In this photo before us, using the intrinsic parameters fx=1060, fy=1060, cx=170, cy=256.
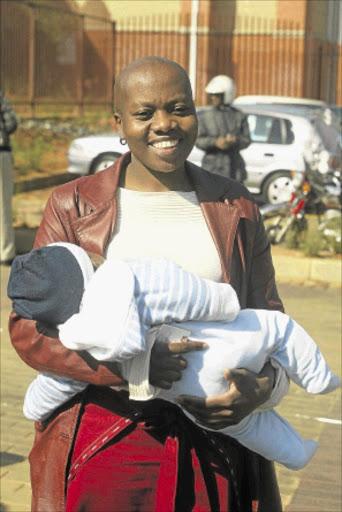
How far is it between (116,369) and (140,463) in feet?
0.95

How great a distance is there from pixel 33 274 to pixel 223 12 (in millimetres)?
34140

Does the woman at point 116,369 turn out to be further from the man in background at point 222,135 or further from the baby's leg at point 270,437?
the man in background at point 222,135

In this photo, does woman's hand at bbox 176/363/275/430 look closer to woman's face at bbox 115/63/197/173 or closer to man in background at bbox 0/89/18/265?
woman's face at bbox 115/63/197/173

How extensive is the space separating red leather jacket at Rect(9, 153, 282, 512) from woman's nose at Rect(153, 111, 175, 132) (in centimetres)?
21

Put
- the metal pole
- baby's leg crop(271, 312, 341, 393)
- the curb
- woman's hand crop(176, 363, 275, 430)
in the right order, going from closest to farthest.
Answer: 1. woman's hand crop(176, 363, 275, 430)
2. baby's leg crop(271, 312, 341, 393)
3. the curb
4. the metal pole

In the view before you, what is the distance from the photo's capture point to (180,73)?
2.80 m

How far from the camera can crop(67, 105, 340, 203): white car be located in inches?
645

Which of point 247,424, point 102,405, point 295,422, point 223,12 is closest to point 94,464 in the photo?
point 102,405

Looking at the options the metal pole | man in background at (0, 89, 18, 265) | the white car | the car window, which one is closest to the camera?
man in background at (0, 89, 18, 265)

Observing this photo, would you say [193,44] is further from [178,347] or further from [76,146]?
[178,347]

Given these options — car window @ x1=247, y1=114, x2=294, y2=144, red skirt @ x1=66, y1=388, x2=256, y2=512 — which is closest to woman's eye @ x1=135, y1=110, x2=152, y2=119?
red skirt @ x1=66, y1=388, x2=256, y2=512

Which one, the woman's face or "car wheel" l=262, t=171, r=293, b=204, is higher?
the woman's face

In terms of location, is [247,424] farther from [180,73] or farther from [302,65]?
[302,65]

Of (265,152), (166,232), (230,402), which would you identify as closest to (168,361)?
(230,402)
